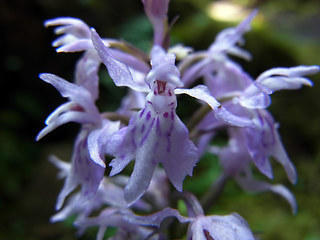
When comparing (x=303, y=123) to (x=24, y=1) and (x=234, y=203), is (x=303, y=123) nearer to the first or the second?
(x=234, y=203)

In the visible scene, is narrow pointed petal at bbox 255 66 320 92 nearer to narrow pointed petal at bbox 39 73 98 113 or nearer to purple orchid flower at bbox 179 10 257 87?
purple orchid flower at bbox 179 10 257 87

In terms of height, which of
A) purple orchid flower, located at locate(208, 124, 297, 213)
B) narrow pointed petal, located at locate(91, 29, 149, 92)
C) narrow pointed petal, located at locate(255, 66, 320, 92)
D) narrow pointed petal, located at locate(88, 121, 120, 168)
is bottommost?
purple orchid flower, located at locate(208, 124, 297, 213)

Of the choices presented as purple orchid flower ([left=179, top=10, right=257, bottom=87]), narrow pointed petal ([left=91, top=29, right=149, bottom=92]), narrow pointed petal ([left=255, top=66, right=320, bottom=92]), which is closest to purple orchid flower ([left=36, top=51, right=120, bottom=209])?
narrow pointed petal ([left=91, top=29, right=149, bottom=92])

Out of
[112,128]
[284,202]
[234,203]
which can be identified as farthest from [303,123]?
[112,128]

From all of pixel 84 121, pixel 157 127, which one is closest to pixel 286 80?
pixel 157 127

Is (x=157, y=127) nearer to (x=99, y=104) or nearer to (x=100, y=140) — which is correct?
(x=100, y=140)
